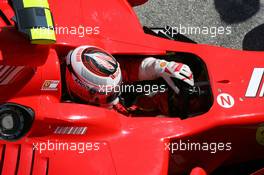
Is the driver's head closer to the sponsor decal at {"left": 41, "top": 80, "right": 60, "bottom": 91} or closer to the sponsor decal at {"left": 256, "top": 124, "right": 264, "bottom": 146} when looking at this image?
the sponsor decal at {"left": 41, "top": 80, "right": 60, "bottom": 91}

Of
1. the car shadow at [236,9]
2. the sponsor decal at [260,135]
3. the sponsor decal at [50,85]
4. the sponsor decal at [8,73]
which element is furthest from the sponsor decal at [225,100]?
the car shadow at [236,9]

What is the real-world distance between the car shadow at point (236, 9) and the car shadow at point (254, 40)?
0.13 meters

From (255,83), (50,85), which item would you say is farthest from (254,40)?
(50,85)

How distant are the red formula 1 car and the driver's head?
65 mm

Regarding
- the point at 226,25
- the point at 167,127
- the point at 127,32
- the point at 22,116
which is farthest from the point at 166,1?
the point at 22,116

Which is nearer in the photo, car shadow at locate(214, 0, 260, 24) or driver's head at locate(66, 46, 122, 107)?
driver's head at locate(66, 46, 122, 107)

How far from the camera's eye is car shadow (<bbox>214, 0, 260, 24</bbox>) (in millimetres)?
3598

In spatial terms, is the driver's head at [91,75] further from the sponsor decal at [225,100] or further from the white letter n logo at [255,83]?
the white letter n logo at [255,83]

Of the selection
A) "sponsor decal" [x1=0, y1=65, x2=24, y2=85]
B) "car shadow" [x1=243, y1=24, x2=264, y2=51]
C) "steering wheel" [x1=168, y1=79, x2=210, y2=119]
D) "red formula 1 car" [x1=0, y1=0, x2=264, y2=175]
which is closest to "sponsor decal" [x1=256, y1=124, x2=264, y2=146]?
"red formula 1 car" [x1=0, y1=0, x2=264, y2=175]

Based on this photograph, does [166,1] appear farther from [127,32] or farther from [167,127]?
[167,127]

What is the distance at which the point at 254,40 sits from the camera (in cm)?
352

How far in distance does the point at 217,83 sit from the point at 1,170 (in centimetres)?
109

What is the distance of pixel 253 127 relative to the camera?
8.39 ft

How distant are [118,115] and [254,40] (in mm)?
1506
